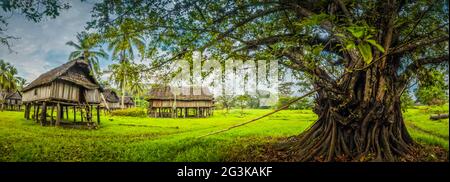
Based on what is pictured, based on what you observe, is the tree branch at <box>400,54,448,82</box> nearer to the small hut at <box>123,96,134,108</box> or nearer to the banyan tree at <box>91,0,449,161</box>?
the banyan tree at <box>91,0,449,161</box>

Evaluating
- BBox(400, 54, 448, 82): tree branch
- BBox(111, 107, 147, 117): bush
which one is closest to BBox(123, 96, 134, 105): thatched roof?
BBox(111, 107, 147, 117): bush

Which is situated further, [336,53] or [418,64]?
[336,53]

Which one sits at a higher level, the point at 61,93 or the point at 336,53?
the point at 336,53

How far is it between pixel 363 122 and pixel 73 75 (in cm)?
1414

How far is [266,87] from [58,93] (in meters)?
12.1

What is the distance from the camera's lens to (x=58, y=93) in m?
13.4

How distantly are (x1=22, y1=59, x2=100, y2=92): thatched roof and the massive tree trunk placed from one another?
12954 millimetres

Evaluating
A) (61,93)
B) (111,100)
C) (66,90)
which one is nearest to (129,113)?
(66,90)

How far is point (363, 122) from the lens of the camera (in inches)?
155

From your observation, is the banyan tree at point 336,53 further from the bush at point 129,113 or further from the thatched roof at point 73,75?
the bush at point 129,113

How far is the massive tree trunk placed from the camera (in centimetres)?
386

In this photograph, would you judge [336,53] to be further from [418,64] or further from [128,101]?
[128,101]
